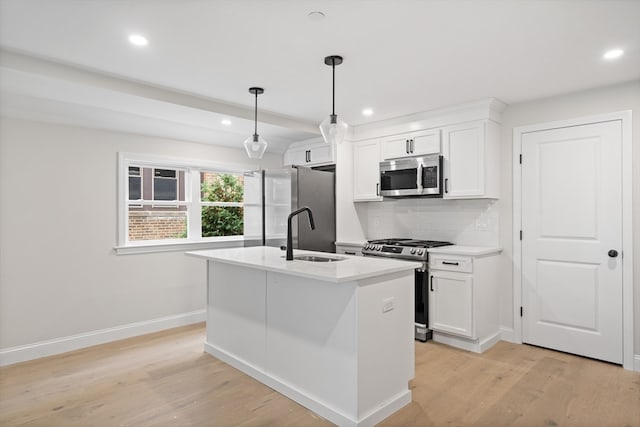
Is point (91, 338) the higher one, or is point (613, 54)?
point (613, 54)

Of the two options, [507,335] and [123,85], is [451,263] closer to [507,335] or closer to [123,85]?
[507,335]

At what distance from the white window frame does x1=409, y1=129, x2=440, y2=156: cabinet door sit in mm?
2172

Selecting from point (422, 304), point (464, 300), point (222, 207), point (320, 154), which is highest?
point (320, 154)

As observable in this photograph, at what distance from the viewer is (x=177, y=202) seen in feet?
14.7

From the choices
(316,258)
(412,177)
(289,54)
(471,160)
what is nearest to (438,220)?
(412,177)

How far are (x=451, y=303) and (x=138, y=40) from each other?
3.30 m

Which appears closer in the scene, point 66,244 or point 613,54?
point 613,54

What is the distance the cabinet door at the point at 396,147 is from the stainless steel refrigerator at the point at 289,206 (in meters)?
0.72

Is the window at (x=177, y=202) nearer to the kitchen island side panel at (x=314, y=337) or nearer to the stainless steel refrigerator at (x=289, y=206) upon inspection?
the stainless steel refrigerator at (x=289, y=206)

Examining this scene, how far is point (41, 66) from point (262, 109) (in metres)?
1.86

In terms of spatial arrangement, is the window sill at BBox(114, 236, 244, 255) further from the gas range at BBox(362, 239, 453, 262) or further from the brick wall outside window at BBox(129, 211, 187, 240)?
the gas range at BBox(362, 239, 453, 262)

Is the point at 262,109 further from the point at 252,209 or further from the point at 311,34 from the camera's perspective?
the point at 311,34

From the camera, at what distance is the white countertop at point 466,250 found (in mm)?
3455

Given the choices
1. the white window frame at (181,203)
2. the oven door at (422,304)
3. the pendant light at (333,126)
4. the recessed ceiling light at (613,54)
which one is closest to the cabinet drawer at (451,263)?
the oven door at (422,304)
